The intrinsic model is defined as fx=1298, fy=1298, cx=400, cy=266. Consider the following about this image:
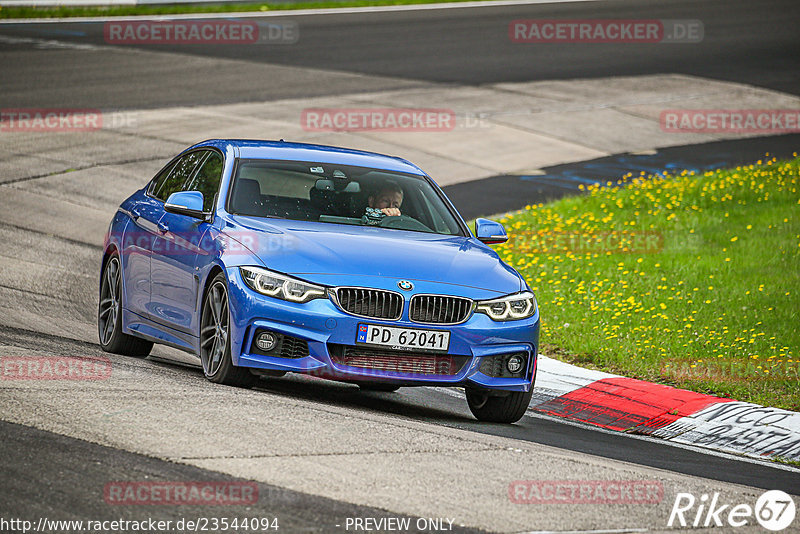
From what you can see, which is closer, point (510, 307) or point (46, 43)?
point (510, 307)

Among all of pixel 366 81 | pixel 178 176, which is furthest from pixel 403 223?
pixel 366 81

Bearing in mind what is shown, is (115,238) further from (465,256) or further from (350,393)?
(465,256)

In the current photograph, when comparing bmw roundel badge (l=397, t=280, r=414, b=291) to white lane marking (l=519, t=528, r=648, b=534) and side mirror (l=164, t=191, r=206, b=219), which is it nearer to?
side mirror (l=164, t=191, r=206, b=219)

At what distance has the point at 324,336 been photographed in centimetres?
759

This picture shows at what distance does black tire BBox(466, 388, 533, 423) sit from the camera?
27.5 ft

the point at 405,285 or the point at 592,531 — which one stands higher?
the point at 405,285

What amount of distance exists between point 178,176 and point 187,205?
4.30 ft

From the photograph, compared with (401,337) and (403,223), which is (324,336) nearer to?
(401,337)

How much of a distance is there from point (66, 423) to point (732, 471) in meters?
3.93

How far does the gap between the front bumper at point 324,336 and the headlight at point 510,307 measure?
7 centimetres

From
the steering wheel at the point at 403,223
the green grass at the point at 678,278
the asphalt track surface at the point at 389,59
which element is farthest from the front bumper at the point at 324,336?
the asphalt track surface at the point at 389,59

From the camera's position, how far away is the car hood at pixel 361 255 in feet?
25.4

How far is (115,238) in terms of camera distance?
33.0ft

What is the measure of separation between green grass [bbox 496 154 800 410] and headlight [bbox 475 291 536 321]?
7.84 feet
